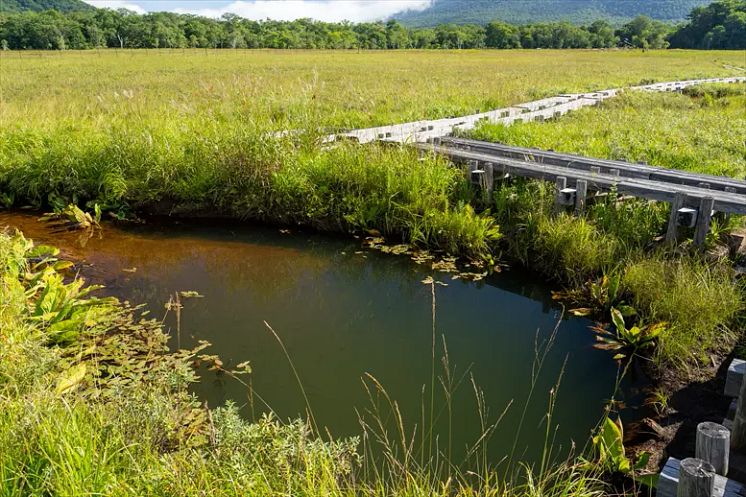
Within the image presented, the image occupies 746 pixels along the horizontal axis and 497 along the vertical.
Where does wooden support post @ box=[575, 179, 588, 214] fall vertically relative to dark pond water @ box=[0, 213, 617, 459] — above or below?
above

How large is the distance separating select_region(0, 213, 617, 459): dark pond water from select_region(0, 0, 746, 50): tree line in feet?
237

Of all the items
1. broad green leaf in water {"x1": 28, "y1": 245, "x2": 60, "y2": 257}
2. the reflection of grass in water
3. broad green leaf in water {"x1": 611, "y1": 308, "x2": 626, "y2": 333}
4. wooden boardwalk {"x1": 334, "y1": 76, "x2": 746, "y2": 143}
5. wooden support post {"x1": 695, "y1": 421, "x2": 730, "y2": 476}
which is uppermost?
wooden boardwalk {"x1": 334, "y1": 76, "x2": 746, "y2": 143}

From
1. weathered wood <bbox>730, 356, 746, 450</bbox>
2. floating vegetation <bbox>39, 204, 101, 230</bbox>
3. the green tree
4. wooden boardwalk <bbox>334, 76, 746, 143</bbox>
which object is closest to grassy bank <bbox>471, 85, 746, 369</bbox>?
wooden boardwalk <bbox>334, 76, 746, 143</bbox>

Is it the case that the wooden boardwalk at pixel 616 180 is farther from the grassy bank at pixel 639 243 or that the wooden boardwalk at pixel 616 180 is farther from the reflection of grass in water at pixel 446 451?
the reflection of grass in water at pixel 446 451

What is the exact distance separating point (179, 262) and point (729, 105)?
16.5 meters

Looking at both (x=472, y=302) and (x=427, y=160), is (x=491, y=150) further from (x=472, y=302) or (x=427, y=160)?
(x=472, y=302)

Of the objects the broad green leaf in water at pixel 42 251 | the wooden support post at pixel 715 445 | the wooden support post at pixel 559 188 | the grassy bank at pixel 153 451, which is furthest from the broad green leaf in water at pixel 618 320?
the broad green leaf in water at pixel 42 251

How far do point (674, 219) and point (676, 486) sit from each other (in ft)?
14.4

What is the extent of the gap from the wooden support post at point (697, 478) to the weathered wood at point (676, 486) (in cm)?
35

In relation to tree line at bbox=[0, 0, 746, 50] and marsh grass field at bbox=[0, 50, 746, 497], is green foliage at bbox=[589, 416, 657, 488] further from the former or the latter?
tree line at bbox=[0, 0, 746, 50]

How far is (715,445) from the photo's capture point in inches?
99.4

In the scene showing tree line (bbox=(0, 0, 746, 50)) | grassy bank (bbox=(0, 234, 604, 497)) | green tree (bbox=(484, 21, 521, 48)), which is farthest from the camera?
green tree (bbox=(484, 21, 521, 48))

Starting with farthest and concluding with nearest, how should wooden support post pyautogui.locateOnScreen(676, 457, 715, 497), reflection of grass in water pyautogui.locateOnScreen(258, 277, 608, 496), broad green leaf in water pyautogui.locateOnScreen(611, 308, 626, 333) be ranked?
1. broad green leaf in water pyautogui.locateOnScreen(611, 308, 626, 333)
2. reflection of grass in water pyautogui.locateOnScreen(258, 277, 608, 496)
3. wooden support post pyautogui.locateOnScreen(676, 457, 715, 497)

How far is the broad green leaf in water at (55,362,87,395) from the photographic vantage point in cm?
382
